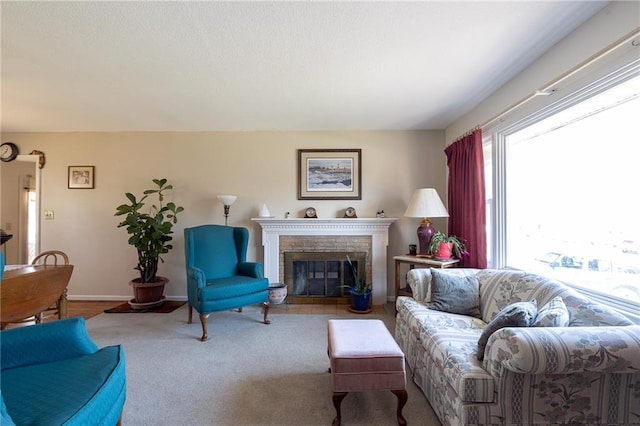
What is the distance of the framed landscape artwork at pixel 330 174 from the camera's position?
3885mm

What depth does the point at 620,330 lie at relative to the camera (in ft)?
3.87

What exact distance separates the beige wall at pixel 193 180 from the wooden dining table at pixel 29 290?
4.68 feet

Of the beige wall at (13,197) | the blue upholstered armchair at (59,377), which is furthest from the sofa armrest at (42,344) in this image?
the beige wall at (13,197)

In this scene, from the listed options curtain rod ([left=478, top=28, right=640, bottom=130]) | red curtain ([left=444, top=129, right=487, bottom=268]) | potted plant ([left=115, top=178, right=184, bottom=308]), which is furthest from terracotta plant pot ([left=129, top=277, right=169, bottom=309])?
curtain rod ([left=478, top=28, right=640, bottom=130])

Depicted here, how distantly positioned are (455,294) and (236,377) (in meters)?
1.76

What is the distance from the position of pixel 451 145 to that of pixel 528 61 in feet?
4.51

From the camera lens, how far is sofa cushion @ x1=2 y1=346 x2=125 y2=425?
991 millimetres

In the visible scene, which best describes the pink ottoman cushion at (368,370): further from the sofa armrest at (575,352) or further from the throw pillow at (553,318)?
the throw pillow at (553,318)

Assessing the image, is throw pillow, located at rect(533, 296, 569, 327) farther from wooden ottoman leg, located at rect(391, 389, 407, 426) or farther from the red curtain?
the red curtain

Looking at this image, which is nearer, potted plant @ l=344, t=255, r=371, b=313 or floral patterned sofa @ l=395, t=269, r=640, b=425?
floral patterned sofa @ l=395, t=269, r=640, b=425

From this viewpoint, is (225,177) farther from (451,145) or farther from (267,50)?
(451,145)

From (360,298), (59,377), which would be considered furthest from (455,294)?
(59,377)

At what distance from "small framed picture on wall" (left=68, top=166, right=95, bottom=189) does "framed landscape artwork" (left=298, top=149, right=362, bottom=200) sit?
296 cm

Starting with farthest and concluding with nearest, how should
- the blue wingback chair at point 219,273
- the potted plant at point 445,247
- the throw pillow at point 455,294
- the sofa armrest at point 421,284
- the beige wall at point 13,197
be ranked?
the beige wall at point 13,197
the potted plant at point 445,247
the blue wingback chair at point 219,273
the sofa armrest at point 421,284
the throw pillow at point 455,294
